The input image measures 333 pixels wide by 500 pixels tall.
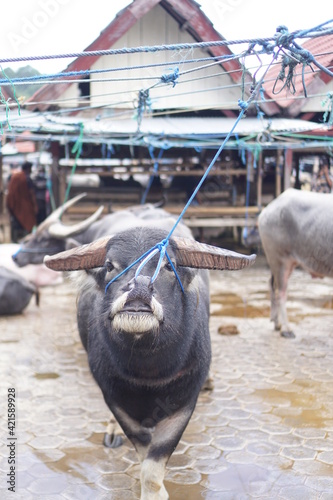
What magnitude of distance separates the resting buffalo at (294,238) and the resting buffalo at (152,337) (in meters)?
2.60

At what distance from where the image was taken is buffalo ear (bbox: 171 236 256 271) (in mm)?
2287

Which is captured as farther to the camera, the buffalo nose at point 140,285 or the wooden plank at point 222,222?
the wooden plank at point 222,222

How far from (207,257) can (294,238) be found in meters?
3.09

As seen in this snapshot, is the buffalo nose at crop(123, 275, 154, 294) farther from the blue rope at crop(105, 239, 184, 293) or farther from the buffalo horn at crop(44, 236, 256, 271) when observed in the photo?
the buffalo horn at crop(44, 236, 256, 271)

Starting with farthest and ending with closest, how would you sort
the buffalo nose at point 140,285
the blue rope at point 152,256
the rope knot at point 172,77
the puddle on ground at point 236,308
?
1. the puddle on ground at point 236,308
2. the rope knot at point 172,77
3. the blue rope at point 152,256
4. the buffalo nose at point 140,285

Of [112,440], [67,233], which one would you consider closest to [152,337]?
[112,440]

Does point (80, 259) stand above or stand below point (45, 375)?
above

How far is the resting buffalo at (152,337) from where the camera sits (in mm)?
2162

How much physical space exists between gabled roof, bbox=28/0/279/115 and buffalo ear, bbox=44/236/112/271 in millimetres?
5223

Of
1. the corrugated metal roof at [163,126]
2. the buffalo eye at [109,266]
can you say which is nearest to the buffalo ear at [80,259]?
the buffalo eye at [109,266]

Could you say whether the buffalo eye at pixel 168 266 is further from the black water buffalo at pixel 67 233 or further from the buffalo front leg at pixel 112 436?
the black water buffalo at pixel 67 233

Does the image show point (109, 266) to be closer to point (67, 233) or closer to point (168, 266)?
point (168, 266)

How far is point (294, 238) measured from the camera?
5.20 meters

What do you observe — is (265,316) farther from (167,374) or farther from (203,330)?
(167,374)
